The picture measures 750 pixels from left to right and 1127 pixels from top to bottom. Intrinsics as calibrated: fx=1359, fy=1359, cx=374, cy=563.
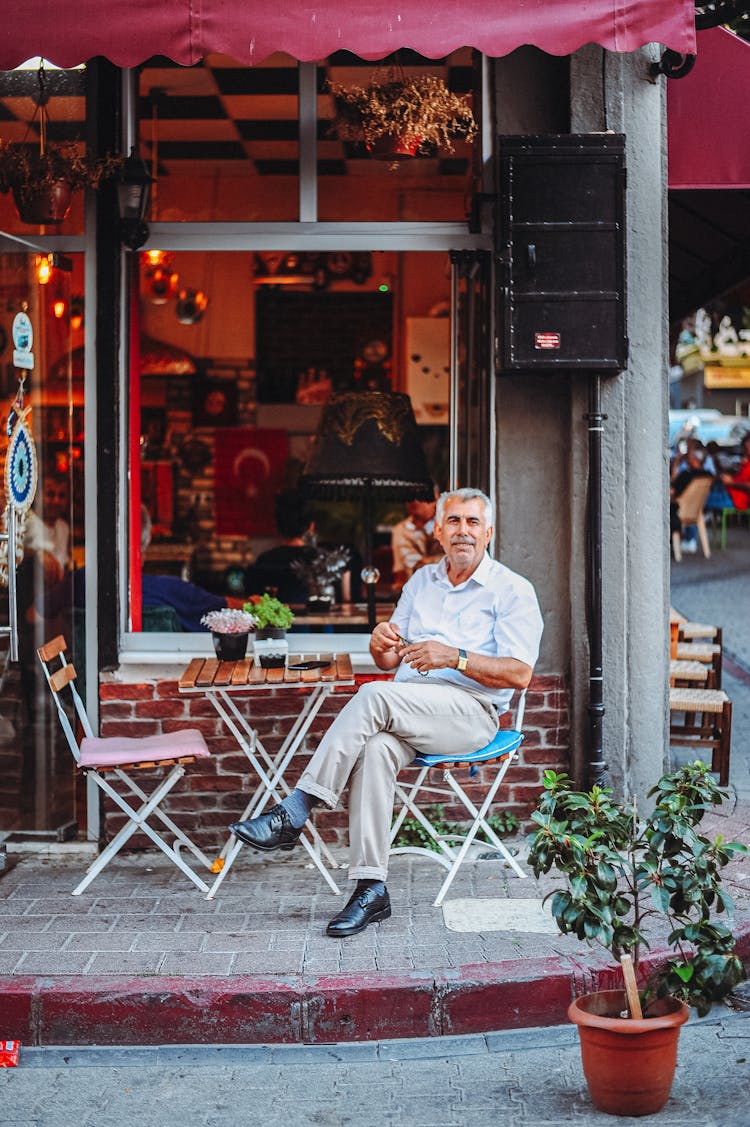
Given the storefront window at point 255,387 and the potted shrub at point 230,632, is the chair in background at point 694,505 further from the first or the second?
Result: the potted shrub at point 230,632

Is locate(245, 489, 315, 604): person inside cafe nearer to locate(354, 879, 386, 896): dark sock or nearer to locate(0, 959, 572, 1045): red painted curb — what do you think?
locate(354, 879, 386, 896): dark sock

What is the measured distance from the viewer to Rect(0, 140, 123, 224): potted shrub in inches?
238

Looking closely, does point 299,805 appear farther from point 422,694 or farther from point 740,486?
point 740,486

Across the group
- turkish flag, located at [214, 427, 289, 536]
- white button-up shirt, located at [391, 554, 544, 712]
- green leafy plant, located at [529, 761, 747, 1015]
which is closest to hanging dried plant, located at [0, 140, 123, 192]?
white button-up shirt, located at [391, 554, 544, 712]

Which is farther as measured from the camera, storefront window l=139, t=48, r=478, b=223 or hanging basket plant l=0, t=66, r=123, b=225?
storefront window l=139, t=48, r=478, b=223

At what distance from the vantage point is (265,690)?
6086mm

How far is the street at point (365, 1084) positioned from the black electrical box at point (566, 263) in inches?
110

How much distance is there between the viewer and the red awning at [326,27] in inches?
197

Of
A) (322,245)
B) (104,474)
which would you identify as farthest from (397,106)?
(104,474)

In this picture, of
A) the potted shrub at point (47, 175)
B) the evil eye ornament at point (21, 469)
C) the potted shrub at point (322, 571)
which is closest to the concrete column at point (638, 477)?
the potted shrub at point (322, 571)

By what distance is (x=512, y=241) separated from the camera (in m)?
5.86

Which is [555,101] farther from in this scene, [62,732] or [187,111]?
[62,732]

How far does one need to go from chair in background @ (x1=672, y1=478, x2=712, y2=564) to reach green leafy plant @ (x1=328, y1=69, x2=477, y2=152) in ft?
47.0

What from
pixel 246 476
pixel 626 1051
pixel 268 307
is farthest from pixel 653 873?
pixel 246 476
